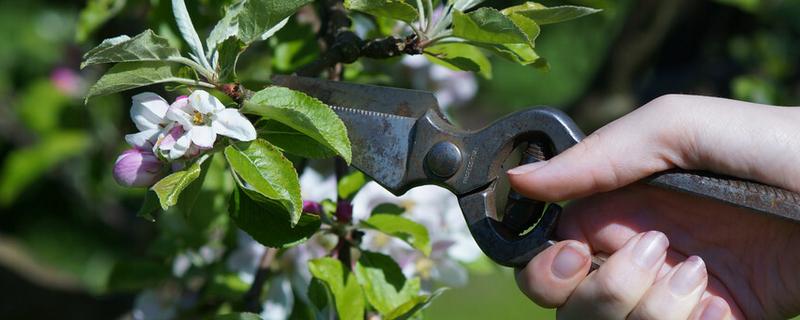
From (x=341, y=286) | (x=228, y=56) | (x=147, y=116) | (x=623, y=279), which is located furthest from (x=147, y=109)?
(x=623, y=279)

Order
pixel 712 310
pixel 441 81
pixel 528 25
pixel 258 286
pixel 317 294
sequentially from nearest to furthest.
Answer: pixel 528 25 < pixel 712 310 < pixel 317 294 < pixel 258 286 < pixel 441 81

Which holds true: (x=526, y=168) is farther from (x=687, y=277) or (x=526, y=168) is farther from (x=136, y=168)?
(x=136, y=168)

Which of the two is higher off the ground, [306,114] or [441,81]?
[306,114]

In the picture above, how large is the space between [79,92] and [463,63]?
2.42 metres

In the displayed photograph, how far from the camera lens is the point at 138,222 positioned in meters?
2.88

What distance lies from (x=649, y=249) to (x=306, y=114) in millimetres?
462

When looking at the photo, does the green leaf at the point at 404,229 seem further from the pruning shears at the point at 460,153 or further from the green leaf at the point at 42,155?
the green leaf at the point at 42,155

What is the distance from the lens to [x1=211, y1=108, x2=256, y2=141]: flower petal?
41.8 inches

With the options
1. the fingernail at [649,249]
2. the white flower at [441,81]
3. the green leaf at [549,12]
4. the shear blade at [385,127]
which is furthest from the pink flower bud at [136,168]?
the white flower at [441,81]

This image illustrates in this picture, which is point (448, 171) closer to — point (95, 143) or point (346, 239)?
point (346, 239)

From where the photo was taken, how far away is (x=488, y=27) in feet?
3.59

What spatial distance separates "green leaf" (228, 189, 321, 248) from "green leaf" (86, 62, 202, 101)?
0.58 ft

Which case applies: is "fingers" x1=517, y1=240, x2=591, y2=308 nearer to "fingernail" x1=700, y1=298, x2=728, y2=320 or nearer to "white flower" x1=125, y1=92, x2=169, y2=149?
"fingernail" x1=700, y1=298, x2=728, y2=320

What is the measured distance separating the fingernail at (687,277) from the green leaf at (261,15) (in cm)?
56
